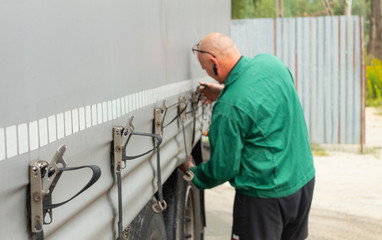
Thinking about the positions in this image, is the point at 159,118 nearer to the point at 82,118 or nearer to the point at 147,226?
the point at 147,226

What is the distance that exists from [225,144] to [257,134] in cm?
20

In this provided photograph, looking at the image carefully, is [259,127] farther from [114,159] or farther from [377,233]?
[377,233]

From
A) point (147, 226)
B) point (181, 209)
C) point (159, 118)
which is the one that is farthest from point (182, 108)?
point (147, 226)

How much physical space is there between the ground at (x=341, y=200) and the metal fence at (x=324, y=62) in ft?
1.60

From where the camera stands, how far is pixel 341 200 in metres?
→ 8.27

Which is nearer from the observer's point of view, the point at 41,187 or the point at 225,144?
the point at 41,187

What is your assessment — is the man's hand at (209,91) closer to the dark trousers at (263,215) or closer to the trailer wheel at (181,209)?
the trailer wheel at (181,209)

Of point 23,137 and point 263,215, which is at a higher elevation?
point 23,137

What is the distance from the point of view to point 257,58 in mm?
3928

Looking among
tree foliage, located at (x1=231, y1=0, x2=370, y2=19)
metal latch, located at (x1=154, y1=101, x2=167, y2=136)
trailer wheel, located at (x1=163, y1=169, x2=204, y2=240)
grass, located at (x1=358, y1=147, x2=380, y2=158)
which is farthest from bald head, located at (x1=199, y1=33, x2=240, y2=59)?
tree foliage, located at (x1=231, y1=0, x2=370, y2=19)

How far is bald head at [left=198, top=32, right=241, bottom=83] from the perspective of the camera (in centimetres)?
388

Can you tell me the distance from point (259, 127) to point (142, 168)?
1205 mm

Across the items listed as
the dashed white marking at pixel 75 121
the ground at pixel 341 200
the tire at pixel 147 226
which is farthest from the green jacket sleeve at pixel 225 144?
the ground at pixel 341 200

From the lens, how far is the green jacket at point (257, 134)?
3621 millimetres
